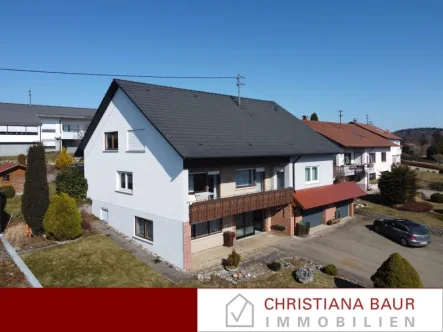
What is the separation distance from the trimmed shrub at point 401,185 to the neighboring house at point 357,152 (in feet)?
14.1

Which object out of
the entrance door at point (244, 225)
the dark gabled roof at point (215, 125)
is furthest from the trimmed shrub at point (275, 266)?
the dark gabled roof at point (215, 125)

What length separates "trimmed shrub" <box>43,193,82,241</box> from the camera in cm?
1809

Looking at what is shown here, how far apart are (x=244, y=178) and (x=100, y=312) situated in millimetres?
14525

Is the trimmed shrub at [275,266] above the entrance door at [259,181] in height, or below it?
below

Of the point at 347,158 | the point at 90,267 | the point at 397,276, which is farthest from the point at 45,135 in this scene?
the point at 397,276

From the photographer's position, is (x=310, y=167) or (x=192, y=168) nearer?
(x=192, y=168)

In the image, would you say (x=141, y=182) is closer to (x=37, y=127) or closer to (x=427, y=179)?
(x=37, y=127)

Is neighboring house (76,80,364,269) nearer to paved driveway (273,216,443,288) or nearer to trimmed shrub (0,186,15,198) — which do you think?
paved driveway (273,216,443,288)

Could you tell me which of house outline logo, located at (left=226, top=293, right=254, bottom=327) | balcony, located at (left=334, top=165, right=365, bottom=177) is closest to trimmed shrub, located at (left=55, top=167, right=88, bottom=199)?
house outline logo, located at (left=226, top=293, right=254, bottom=327)

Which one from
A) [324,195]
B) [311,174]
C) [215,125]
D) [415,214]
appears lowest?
[415,214]

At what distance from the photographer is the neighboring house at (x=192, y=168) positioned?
17125mm

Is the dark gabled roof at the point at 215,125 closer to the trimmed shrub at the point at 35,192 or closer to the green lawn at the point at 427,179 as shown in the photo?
the trimmed shrub at the point at 35,192

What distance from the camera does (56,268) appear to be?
587 inches

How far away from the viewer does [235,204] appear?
61.7 feet
